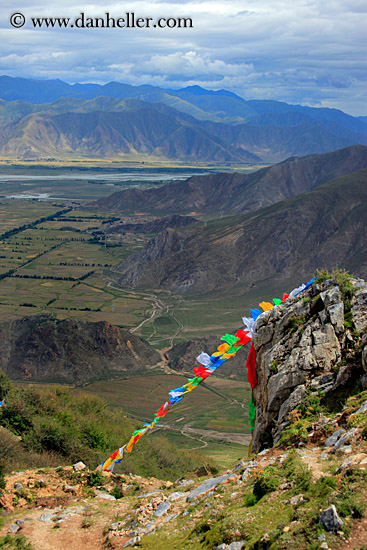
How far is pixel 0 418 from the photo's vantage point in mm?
25516

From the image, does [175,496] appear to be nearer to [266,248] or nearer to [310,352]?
[310,352]

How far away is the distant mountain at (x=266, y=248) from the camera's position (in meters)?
105

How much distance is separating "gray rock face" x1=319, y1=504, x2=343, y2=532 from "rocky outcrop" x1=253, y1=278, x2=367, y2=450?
506 centimetres

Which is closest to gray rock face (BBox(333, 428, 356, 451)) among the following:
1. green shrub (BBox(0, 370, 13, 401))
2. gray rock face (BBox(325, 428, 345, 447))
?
gray rock face (BBox(325, 428, 345, 447))

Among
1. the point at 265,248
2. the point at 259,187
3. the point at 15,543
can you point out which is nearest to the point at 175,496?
the point at 15,543

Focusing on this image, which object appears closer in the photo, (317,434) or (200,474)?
(317,434)

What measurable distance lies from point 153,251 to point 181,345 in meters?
52.4

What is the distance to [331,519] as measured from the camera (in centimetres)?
963

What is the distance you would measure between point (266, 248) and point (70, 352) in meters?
56.8

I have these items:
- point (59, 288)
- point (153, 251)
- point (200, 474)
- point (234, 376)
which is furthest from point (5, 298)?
point (200, 474)

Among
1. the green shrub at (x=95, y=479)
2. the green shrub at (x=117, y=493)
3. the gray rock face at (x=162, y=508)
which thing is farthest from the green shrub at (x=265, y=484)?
the green shrub at (x=95, y=479)

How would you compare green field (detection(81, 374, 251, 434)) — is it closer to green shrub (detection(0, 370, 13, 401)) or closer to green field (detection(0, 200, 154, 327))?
green shrub (detection(0, 370, 13, 401))

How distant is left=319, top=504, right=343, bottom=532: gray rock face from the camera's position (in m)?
9.56

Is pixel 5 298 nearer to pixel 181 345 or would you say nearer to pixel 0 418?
pixel 181 345
